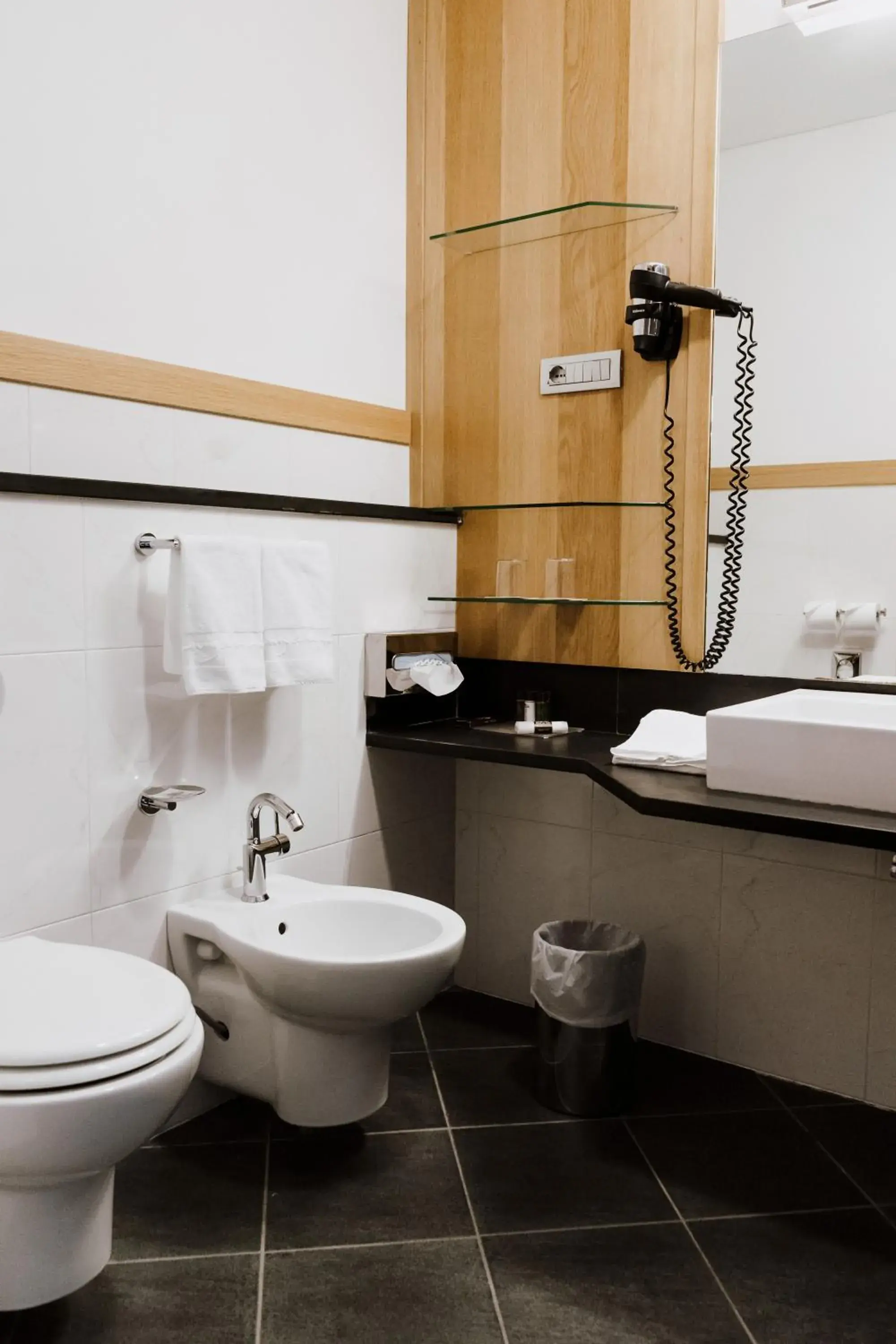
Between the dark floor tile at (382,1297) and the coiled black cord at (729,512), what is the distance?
1256 mm

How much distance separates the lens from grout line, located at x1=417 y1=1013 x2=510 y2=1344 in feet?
5.10

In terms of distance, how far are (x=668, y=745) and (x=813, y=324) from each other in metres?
0.87

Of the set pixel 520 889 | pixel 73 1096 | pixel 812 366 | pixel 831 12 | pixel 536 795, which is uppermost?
pixel 831 12

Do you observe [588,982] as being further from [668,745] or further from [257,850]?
[257,850]

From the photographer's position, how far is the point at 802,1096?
87.4 inches

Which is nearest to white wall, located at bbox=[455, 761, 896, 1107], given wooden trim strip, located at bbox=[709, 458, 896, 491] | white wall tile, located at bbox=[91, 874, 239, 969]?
wooden trim strip, located at bbox=[709, 458, 896, 491]

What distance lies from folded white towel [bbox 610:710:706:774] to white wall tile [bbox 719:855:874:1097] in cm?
37

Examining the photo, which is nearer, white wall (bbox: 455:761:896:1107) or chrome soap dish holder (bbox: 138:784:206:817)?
chrome soap dish holder (bbox: 138:784:206:817)

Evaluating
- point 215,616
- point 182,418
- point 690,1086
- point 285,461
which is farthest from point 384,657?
point 690,1086

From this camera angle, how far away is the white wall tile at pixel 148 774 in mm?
1913

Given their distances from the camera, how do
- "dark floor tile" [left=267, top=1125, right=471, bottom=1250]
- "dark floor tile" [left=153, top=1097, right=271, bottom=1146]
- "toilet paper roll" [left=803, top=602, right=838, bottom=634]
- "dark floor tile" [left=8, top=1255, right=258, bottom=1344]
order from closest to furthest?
"dark floor tile" [left=8, top=1255, right=258, bottom=1344] → "dark floor tile" [left=267, top=1125, right=471, bottom=1250] → "dark floor tile" [left=153, top=1097, right=271, bottom=1146] → "toilet paper roll" [left=803, top=602, right=838, bottom=634]

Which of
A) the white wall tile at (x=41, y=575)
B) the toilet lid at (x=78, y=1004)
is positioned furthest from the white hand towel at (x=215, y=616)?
the toilet lid at (x=78, y=1004)

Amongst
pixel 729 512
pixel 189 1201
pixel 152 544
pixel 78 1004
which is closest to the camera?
pixel 78 1004

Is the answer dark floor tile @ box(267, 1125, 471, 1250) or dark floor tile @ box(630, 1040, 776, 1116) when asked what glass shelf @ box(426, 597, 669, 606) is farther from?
dark floor tile @ box(267, 1125, 471, 1250)
